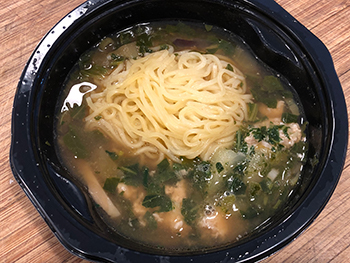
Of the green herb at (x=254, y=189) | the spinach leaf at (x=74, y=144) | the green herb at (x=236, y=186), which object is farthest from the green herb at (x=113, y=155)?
the green herb at (x=254, y=189)

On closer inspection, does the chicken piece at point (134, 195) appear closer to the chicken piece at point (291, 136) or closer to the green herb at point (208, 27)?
the chicken piece at point (291, 136)

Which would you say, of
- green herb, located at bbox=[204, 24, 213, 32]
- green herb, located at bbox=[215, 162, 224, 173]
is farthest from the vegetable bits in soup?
green herb, located at bbox=[204, 24, 213, 32]

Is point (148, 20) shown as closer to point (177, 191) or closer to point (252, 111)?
point (252, 111)

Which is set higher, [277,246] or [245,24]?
[245,24]

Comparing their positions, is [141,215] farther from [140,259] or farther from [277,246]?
[277,246]

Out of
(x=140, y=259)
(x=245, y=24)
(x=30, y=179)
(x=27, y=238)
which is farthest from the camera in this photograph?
(x=245, y=24)

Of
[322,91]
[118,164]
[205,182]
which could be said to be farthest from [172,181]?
[322,91]
